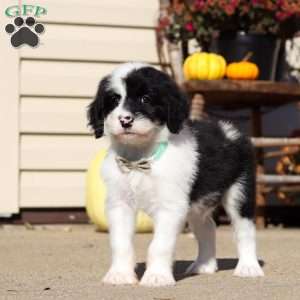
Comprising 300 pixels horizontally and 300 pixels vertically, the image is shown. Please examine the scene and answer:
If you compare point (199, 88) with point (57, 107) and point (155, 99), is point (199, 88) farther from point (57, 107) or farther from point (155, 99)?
point (155, 99)

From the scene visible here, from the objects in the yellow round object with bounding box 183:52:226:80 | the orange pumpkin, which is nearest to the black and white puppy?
the yellow round object with bounding box 183:52:226:80

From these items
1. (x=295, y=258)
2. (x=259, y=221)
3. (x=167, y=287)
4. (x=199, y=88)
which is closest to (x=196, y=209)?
(x=167, y=287)

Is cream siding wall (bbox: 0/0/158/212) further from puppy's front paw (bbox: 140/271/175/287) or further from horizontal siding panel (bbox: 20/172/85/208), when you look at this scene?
puppy's front paw (bbox: 140/271/175/287)

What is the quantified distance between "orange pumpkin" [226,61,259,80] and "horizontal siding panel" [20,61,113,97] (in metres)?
1.38

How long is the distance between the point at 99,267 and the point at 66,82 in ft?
12.3

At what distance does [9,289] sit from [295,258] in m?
2.36

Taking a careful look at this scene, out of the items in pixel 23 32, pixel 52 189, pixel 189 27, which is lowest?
pixel 52 189

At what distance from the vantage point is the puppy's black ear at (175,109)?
4.84 metres

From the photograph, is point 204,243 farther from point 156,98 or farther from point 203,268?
point 156,98

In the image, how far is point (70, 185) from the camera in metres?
9.07

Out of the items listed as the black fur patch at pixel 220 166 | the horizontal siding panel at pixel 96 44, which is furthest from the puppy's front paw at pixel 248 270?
the horizontal siding panel at pixel 96 44

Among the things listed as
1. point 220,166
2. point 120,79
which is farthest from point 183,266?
point 120,79

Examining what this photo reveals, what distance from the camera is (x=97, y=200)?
8.31 m

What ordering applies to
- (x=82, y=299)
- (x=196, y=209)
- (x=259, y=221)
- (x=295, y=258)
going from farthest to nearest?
(x=259, y=221) → (x=295, y=258) → (x=196, y=209) → (x=82, y=299)
